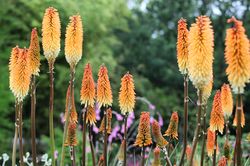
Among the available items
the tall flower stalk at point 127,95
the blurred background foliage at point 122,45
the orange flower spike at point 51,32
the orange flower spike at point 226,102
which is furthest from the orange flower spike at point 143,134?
the blurred background foliage at point 122,45

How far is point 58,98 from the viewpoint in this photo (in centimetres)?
1194

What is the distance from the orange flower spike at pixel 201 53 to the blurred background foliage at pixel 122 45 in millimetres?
7677

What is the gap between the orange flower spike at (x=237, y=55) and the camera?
247cm

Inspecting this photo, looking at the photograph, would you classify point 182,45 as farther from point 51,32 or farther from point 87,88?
point 51,32

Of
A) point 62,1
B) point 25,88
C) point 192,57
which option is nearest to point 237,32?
point 192,57

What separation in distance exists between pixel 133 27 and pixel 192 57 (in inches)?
481

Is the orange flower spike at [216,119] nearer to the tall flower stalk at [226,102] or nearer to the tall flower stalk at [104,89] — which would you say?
the tall flower stalk at [226,102]

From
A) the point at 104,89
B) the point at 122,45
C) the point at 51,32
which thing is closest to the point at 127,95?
the point at 104,89

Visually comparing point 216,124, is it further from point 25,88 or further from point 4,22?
point 4,22

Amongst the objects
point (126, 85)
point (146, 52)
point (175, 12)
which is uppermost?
point (175, 12)

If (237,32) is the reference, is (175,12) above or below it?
above

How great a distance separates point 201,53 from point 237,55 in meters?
0.18

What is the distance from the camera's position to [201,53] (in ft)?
8.47

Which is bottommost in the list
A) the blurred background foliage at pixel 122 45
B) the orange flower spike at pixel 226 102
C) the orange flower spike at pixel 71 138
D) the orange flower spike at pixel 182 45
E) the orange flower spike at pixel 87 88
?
the orange flower spike at pixel 71 138
